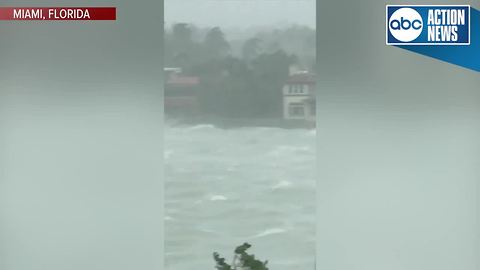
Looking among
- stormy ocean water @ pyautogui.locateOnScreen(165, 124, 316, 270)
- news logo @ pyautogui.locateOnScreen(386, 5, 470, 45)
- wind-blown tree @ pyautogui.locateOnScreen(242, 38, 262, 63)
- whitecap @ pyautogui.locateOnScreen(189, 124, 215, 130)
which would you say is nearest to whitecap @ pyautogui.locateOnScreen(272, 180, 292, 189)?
stormy ocean water @ pyautogui.locateOnScreen(165, 124, 316, 270)

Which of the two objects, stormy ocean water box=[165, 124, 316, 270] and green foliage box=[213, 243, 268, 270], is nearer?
green foliage box=[213, 243, 268, 270]

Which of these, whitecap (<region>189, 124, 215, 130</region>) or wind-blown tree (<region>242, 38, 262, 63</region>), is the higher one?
wind-blown tree (<region>242, 38, 262, 63</region>)

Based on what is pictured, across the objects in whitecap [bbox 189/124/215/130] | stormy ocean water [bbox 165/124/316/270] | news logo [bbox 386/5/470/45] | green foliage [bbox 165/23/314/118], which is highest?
news logo [bbox 386/5/470/45]

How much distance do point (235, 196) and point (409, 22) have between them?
1482mm

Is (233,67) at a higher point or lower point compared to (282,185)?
higher

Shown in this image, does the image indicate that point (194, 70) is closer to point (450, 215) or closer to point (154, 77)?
point (154, 77)

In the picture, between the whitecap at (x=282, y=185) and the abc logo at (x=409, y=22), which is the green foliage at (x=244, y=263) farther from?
the abc logo at (x=409, y=22)

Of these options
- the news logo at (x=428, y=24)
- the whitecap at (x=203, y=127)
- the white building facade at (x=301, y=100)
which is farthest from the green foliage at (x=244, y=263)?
the news logo at (x=428, y=24)

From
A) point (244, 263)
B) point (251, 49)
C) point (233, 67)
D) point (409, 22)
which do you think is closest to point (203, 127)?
point (233, 67)

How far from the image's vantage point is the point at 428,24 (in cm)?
466

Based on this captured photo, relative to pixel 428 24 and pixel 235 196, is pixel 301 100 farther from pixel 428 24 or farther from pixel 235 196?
pixel 428 24

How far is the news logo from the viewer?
465cm

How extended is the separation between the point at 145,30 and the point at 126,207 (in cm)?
107

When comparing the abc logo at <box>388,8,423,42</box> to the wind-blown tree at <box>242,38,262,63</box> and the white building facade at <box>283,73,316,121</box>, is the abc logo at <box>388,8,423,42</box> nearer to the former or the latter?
the white building facade at <box>283,73,316,121</box>
